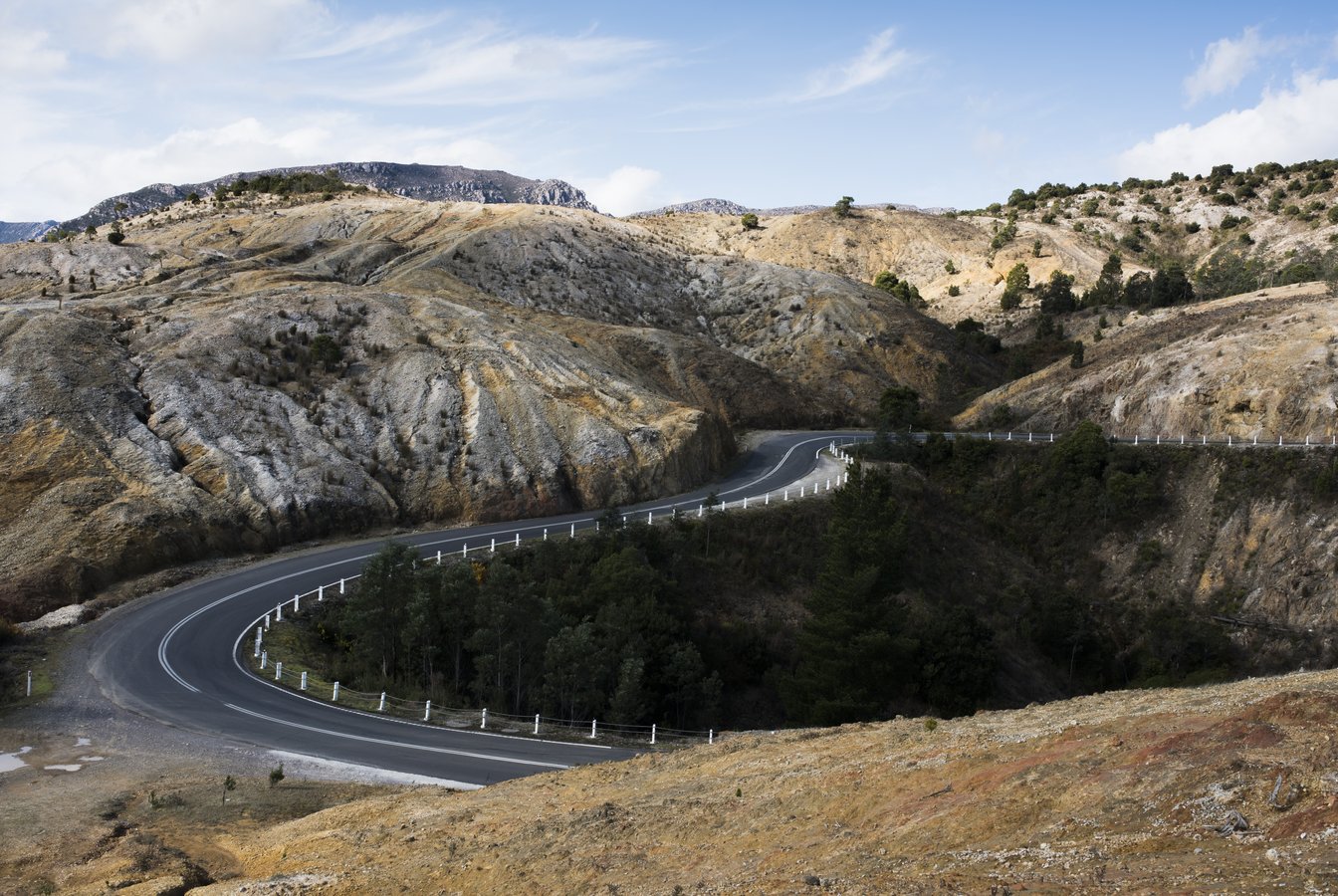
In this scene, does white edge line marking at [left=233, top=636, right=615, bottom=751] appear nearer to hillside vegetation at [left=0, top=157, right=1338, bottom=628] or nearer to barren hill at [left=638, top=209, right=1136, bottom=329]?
hillside vegetation at [left=0, top=157, right=1338, bottom=628]

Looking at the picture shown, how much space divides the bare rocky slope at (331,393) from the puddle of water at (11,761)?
1274cm

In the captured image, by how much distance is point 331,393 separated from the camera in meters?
48.5

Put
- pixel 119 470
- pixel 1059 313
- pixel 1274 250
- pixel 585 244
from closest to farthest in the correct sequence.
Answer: pixel 119 470 < pixel 1059 313 < pixel 585 244 < pixel 1274 250

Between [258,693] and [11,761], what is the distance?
6.33 meters

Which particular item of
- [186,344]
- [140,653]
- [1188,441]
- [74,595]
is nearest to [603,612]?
[140,653]

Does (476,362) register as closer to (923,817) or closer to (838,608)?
(838,608)

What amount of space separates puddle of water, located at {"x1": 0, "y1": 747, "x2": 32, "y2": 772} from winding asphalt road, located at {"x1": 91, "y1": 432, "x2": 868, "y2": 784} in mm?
3087

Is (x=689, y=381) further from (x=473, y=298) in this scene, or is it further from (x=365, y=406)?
(x=365, y=406)

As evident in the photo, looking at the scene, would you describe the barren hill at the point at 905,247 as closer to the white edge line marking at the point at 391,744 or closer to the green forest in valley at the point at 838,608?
the green forest in valley at the point at 838,608

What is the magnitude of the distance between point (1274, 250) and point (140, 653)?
4574 inches

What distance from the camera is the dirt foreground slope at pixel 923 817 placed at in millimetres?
8734

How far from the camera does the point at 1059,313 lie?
87.2m

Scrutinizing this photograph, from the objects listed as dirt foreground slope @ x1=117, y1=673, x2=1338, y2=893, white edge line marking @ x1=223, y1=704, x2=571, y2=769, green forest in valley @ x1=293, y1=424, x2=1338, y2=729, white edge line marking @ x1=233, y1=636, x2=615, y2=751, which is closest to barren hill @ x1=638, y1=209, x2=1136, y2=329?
green forest in valley @ x1=293, y1=424, x2=1338, y2=729

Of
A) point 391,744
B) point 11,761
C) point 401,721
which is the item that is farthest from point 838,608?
point 11,761
